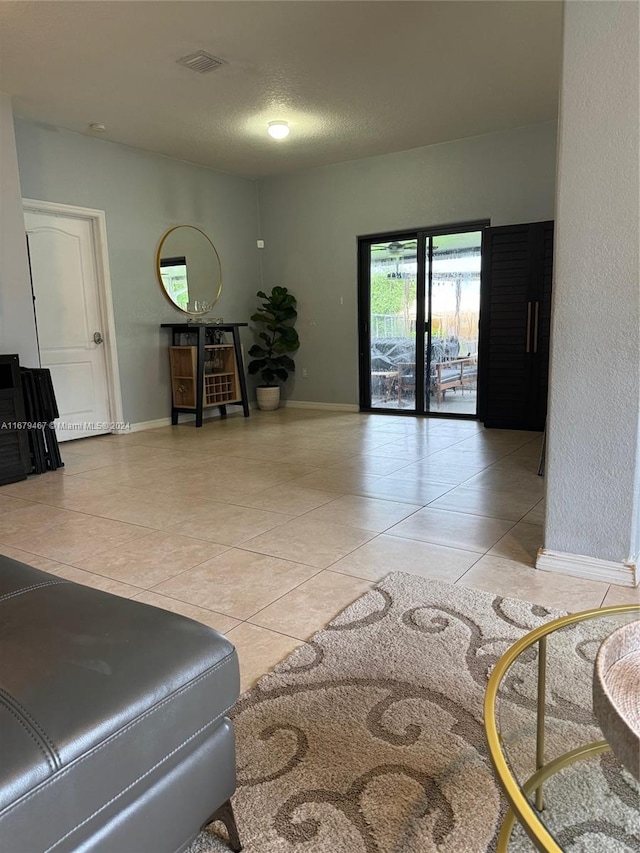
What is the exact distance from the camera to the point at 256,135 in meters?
5.27

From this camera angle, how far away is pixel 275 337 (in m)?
7.09

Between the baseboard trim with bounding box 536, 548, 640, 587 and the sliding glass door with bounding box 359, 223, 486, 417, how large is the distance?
12.7ft

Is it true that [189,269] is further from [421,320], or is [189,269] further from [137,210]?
[421,320]

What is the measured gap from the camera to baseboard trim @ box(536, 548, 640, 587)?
2146 mm

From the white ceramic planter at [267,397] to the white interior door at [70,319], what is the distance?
195cm

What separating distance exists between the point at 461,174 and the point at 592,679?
Answer: 5.68 m

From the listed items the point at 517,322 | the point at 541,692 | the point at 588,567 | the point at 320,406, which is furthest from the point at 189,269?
the point at 541,692

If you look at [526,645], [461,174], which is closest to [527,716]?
[526,645]

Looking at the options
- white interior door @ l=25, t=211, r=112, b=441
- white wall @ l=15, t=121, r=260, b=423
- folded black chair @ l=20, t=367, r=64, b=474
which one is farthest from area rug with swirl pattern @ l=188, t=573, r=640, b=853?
white wall @ l=15, t=121, r=260, b=423

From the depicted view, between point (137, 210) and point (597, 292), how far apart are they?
191 inches

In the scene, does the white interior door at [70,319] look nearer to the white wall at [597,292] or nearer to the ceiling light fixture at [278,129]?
the ceiling light fixture at [278,129]

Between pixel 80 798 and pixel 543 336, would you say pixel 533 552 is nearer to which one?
pixel 80 798

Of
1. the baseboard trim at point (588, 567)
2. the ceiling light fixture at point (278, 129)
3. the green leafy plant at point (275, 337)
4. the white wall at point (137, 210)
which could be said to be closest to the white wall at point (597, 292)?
the baseboard trim at point (588, 567)

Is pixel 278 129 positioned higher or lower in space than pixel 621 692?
higher
